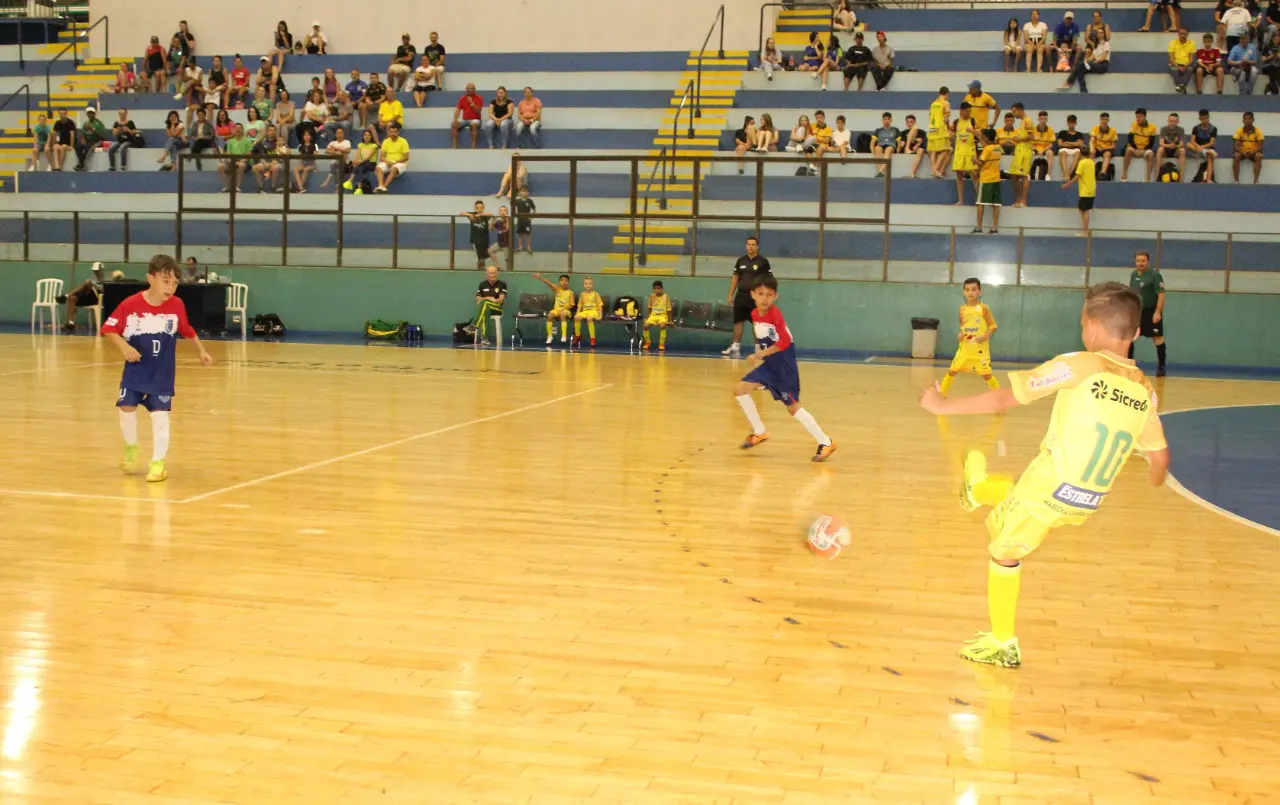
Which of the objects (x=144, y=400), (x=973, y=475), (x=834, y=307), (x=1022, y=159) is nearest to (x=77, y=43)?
(x=834, y=307)

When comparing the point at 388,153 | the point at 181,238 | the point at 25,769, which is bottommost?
the point at 25,769

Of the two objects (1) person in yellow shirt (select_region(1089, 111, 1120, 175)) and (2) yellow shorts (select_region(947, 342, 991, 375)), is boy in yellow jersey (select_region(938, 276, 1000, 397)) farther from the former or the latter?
(1) person in yellow shirt (select_region(1089, 111, 1120, 175))

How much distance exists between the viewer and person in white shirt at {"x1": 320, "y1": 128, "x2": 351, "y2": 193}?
2934 cm

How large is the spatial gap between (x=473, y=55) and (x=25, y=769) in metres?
33.2

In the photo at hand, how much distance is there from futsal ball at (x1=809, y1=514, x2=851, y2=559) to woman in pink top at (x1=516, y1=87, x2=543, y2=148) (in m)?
25.0

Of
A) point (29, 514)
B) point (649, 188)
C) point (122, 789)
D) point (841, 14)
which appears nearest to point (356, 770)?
point (122, 789)

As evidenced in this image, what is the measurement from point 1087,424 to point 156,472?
6.95 m

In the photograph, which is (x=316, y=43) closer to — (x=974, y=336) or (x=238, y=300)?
(x=238, y=300)

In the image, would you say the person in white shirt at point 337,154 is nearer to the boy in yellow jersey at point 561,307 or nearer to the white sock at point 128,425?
the boy in yellow jersey at point 561,307

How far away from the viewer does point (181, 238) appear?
97.3ft

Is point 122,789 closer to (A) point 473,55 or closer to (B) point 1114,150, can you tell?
(B) point 1114,150

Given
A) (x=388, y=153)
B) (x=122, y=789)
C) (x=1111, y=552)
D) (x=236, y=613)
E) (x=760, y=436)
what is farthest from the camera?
(x=388, y=153)

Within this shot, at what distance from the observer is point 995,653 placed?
5590mm

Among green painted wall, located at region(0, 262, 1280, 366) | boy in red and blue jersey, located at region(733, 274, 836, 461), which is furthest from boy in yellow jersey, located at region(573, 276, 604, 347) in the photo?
boy in red and blue jersey, located at region(733, 274, 836, 461)
